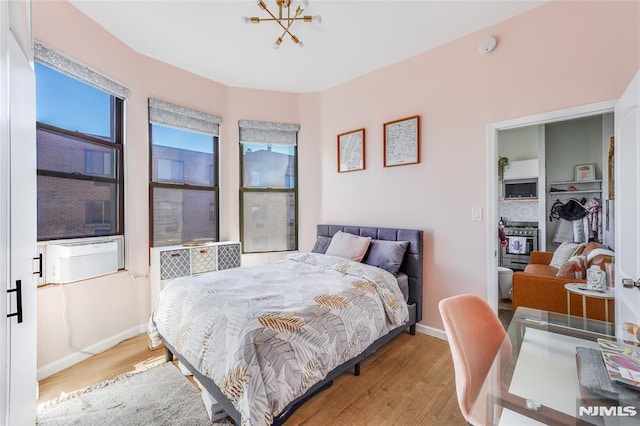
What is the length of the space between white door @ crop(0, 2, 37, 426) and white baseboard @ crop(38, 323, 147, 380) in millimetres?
947

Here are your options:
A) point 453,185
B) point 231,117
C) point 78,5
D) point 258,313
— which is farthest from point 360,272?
point 78,5

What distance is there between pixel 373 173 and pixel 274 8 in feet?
6.32

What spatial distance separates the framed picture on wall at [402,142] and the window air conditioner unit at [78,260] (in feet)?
9.85

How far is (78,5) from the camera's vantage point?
7.59 ft

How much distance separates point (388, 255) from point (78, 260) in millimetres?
2766

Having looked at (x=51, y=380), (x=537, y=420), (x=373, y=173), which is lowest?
(x=51, y=380)

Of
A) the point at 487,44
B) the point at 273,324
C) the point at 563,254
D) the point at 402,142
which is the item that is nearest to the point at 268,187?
the point at 402,142

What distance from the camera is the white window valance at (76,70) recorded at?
83.0 inches

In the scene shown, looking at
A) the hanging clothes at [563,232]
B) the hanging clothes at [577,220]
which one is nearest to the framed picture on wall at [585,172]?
the hanging clothes at [577,220]

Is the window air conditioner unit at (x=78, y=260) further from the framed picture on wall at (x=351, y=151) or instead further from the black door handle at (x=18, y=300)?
the framed picture on wall at (x=351, y=151)

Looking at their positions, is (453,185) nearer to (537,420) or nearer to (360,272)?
(360,272)

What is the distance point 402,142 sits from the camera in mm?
3074

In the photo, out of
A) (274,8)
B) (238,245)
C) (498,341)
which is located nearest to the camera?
(498,341)

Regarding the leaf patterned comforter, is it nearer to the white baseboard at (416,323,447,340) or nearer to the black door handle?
the white baseboard at (416,323,447,340)
